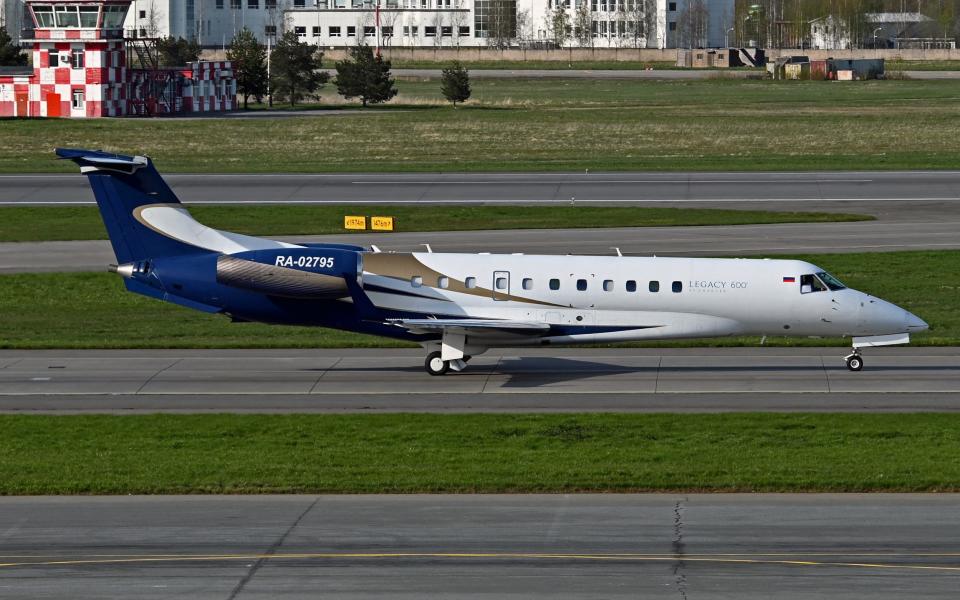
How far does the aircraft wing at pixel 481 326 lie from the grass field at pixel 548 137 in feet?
148

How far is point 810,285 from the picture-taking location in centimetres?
3322

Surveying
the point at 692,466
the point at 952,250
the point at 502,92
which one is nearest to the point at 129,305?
the point at 692,466

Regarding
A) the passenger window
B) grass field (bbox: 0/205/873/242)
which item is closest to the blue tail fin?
the passenger window

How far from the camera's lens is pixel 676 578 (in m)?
18.7

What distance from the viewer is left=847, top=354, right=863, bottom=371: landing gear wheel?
33875mm

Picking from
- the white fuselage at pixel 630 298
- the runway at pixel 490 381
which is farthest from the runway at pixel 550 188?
the white fuselage at pixel 630 298

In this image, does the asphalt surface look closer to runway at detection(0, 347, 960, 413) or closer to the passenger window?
runway at detection(0, 347, 960, 413)

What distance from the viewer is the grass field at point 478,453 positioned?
23.7m

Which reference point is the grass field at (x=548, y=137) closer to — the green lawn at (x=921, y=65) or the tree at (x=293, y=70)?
the tree at (x=293, y=70)

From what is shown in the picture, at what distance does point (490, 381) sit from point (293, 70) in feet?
321

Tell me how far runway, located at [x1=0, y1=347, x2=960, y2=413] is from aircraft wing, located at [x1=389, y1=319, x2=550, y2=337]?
1.23 metres

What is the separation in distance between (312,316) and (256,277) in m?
1.79

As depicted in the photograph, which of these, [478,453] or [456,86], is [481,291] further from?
[456,86]

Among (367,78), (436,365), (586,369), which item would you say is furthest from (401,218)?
(367,78)
